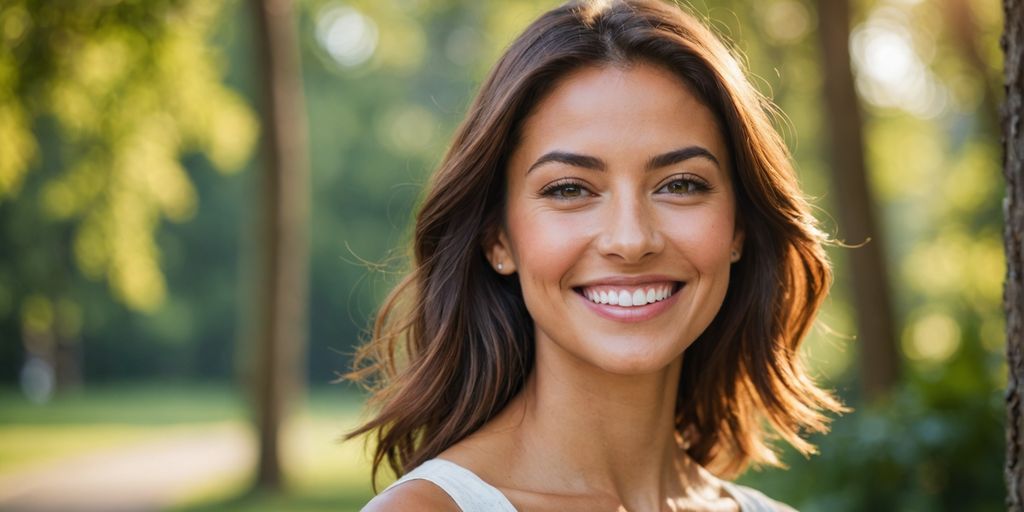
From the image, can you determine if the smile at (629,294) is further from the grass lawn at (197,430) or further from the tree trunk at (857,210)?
the tree trunk at (857,210)

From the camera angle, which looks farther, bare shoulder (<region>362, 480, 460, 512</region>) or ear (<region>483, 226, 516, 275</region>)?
ear (<region>483, 226, 516, 275</region>)

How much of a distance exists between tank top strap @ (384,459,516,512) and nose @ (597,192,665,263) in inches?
22.8

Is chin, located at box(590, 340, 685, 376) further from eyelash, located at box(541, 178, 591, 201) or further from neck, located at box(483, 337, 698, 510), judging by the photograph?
eyelash, located at box(541, 178, 591, 201)

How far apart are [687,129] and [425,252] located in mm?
729

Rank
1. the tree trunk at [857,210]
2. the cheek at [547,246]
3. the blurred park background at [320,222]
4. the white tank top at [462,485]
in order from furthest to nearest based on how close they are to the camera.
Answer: the tree trunk at [857,210] < the blurred park background at [320,222] < the cheek at [547,246] < the white tank top at [462,485]

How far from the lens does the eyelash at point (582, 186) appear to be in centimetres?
277

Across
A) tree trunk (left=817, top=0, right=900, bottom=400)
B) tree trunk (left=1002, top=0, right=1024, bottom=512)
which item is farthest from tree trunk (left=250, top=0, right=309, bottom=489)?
tree trunk (left=1002, top=0, right=1024, bottom=512)

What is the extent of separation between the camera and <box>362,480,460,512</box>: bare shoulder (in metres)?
2.52

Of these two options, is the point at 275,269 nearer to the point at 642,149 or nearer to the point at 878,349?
the point at 878,349

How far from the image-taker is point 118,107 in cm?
1510

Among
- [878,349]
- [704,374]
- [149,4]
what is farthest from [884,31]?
[704,374]

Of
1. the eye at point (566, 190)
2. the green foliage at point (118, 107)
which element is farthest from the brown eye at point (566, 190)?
the green foliage at point (118, 107)

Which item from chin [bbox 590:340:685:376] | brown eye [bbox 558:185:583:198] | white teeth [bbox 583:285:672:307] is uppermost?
brown eye [bbox 558:185:583:198]

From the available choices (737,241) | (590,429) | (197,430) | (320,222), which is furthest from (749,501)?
(320,222)
